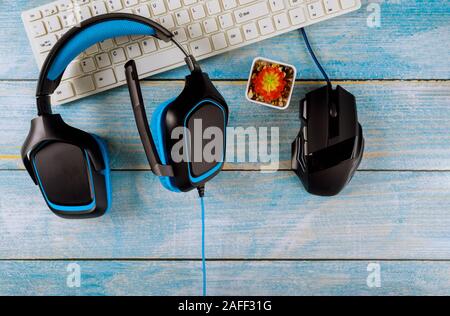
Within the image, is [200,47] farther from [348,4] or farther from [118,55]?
[348,4]

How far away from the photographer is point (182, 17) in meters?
0.65

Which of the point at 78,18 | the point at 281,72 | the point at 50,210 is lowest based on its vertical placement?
the point at 50,210

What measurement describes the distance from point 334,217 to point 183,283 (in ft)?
0.96

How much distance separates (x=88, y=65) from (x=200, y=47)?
18cm

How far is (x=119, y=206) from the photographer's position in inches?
27.9

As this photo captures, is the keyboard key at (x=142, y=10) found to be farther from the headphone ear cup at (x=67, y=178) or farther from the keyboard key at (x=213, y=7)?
the headphone ear cup at (x=67, y=178)

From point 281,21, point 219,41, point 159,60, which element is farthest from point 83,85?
point 281,21

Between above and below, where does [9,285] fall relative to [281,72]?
below

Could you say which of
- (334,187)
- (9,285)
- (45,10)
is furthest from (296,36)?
(9,285)

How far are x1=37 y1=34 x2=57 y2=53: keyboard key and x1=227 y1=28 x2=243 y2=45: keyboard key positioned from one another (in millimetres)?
281

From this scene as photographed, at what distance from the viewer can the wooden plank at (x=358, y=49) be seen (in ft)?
2.22

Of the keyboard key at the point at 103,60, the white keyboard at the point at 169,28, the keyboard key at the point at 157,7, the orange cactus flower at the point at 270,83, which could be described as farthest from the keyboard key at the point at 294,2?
the keyboard key at the point at 103,60

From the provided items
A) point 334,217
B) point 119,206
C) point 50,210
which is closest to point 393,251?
point 334,217

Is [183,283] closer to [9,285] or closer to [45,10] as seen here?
[9,285]
